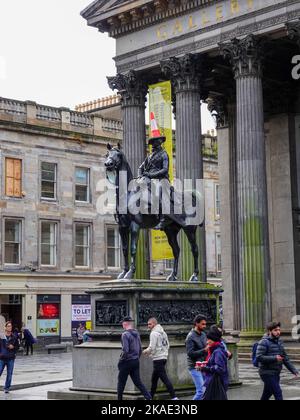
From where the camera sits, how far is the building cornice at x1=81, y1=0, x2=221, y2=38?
34375 millimetres

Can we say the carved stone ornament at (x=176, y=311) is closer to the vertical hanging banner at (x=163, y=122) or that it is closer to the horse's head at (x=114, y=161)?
the horse's head at (x=114, y=161)

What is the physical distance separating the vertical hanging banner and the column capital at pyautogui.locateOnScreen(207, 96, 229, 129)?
511 cm

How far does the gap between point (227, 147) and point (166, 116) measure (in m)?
5.46

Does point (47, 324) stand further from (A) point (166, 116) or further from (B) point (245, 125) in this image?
(B) point (245, 125)

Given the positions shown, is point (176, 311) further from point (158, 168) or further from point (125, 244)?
point (158, 168)

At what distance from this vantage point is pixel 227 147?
1533 inches

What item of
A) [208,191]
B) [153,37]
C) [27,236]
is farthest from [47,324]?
[153,37]

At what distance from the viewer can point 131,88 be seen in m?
36.3

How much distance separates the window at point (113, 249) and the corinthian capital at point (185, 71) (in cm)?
2237

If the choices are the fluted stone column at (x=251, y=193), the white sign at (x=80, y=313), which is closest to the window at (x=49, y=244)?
the white sign at (x=80, y=313)

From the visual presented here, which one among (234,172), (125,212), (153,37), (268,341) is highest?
(153,37)

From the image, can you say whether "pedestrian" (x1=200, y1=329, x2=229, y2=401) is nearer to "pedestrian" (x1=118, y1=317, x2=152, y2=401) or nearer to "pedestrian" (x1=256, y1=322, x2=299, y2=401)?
"pedestrian" (x1=256, y1=322, x2=299, y2=401)

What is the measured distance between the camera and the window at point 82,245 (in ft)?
175

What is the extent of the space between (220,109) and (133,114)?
5.00 meters
